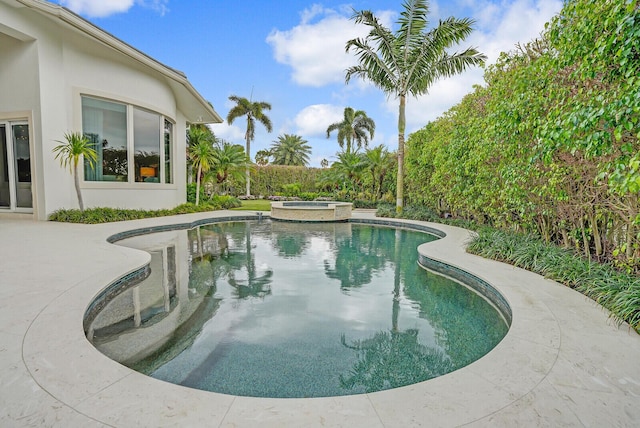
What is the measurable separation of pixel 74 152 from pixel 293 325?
9.95m

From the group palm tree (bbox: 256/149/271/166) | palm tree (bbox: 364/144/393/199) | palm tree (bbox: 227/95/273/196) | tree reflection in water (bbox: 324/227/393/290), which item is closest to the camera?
tree reflection in water (bbox: 324/227/393/290)

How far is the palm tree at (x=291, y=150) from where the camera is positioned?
39.8 m

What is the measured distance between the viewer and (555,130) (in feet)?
11.4

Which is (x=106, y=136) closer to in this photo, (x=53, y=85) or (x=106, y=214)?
(x=53, y=85)

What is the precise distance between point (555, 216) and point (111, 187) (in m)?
13.4

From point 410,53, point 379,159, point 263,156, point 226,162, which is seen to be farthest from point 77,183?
point 263,156

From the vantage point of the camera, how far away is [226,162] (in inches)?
731

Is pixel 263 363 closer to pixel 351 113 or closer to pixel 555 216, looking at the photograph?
pixel 555 216

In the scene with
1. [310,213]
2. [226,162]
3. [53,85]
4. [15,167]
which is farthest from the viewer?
[226,162]

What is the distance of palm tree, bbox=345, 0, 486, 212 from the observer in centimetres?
1360

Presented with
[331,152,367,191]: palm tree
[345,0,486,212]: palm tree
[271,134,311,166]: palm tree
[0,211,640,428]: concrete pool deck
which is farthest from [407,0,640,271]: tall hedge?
[271,134,311,166]: palm tree

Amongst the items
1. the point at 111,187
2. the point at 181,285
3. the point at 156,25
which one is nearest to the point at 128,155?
the point at 111,187

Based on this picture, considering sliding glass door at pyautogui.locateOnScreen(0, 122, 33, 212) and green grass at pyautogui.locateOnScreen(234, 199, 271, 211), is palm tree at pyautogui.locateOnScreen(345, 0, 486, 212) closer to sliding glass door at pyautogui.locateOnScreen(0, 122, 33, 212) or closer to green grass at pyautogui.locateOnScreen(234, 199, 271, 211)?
green grass at pyautogui.locateOnScreen(234, 199, 271, 211)

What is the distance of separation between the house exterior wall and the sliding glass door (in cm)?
49
